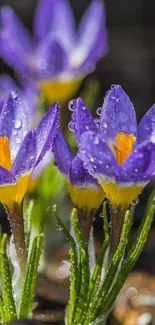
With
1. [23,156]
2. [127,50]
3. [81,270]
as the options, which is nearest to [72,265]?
[81,270]

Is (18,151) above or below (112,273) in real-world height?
above

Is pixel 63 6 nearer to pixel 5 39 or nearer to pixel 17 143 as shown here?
pixel 5 39

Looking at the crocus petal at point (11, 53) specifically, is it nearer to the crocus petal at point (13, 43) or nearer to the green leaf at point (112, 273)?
the crocus petal at point (13, 43)

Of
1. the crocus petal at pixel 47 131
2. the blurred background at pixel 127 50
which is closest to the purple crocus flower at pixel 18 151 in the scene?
the crocus petal at pixel 47 131

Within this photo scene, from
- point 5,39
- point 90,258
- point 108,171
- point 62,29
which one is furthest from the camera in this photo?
point 62,29

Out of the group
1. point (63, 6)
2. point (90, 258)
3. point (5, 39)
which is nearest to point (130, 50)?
point (63, 6)

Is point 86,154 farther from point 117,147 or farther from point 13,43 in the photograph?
point 13,43
